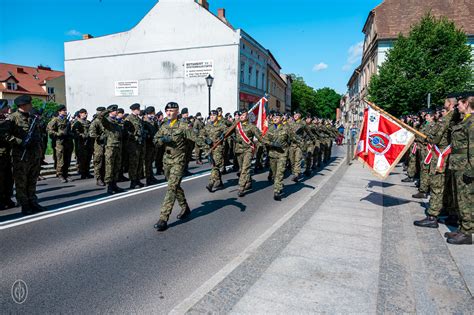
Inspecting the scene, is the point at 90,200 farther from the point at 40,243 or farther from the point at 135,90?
the point at 135,90

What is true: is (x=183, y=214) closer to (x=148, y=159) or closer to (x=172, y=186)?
(x=172, y=186)

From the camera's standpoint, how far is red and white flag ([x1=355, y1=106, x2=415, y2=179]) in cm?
635

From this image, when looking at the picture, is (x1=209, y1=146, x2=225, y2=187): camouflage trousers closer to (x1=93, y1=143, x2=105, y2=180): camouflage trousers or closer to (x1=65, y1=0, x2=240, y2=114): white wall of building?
(x1=93, y1=143, x2=105, y2=180): camouflage trousers

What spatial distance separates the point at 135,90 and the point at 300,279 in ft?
98.7

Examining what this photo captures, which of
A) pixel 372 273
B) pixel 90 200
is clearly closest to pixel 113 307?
pixel 372 273

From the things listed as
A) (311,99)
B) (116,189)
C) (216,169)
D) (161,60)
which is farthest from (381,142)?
(311,99)

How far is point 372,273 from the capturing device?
12.3ft

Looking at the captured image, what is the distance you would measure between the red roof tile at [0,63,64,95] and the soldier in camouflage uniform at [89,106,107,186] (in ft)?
179

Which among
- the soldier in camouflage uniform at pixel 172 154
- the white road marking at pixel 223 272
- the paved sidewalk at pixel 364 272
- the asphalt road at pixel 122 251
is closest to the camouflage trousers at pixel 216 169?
the asphalt road at pixel 122 251

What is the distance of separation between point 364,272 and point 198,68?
1053 inches

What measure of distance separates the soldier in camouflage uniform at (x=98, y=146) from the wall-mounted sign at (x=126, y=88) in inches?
910

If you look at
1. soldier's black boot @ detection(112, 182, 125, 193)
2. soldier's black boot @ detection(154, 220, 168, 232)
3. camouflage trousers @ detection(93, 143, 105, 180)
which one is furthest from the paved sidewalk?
camouflage trousers @ detection(93, 143, 105, 180)

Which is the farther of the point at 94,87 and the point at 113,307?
the point at 94,87

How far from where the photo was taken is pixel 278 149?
8.02 m
